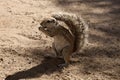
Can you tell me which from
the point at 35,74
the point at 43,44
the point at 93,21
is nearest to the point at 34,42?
the point at 43,44

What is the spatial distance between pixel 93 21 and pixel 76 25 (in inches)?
81.1

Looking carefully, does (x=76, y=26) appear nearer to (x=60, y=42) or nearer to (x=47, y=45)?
(x=60, y=42)

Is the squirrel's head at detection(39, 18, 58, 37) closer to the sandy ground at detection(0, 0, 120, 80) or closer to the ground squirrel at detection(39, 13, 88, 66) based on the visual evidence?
the ground squirrel at detection(39, 13, 88, 66)

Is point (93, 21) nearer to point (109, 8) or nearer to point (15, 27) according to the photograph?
point (109, 8)

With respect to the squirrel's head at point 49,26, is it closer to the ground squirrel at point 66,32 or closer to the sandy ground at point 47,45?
the ground squirrel at point 66,32

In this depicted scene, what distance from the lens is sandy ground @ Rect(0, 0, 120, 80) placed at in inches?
179

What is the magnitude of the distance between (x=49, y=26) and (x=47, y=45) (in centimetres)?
89

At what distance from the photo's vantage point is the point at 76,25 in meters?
4.62

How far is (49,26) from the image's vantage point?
14.7 feet

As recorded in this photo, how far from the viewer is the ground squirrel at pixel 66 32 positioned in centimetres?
448

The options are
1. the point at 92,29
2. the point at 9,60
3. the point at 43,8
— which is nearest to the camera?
the point at 9,60

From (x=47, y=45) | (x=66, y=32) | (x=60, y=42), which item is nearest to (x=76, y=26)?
(x=66, y=32)

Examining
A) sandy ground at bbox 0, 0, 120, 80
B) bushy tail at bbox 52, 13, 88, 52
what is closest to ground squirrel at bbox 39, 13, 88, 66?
bushy tail at bbox 52, 13, 88, 52

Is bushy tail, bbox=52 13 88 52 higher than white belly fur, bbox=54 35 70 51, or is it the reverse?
bushy tail, bbox=52 13 88 52
